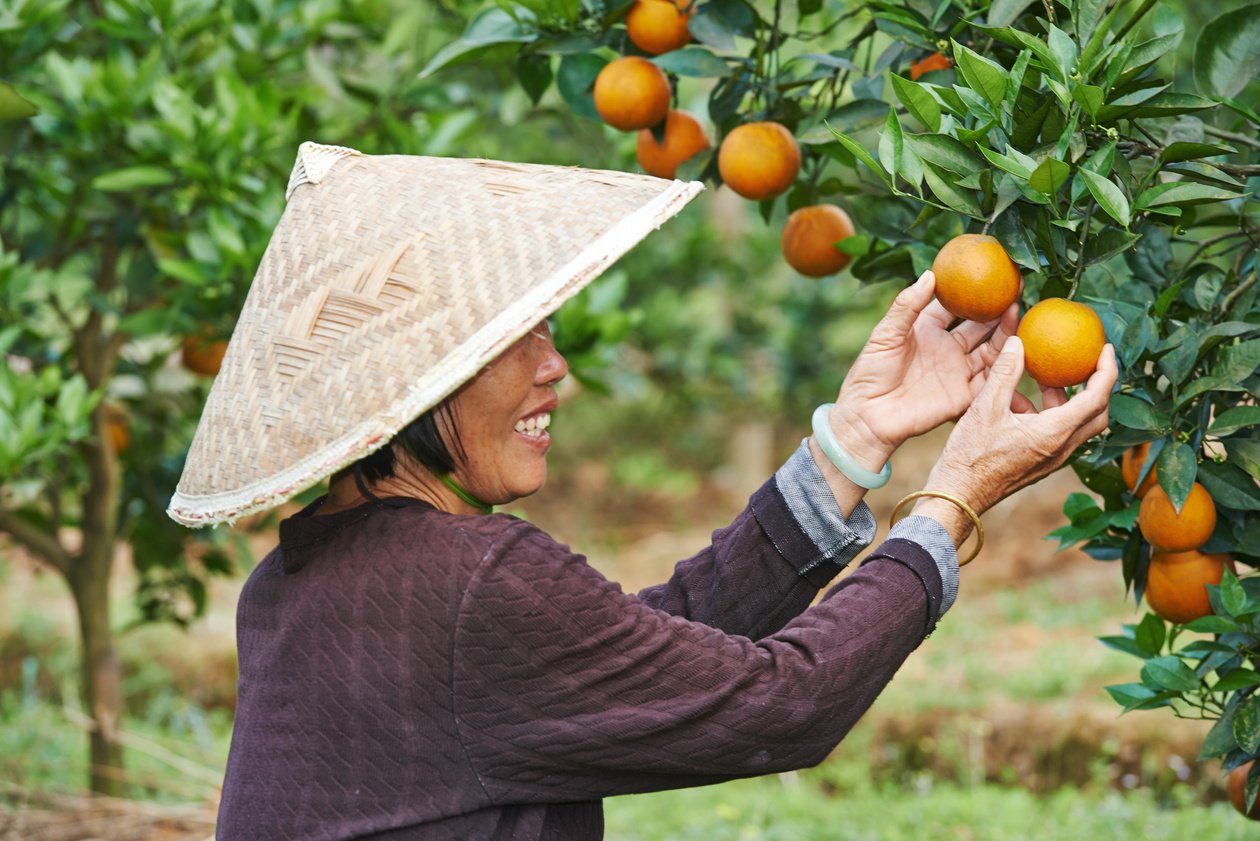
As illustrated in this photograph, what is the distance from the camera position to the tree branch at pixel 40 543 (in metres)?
3.03

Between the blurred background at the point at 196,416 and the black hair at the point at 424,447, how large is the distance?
26.6 inches

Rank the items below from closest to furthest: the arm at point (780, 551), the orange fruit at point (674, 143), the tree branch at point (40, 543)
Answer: the arm at point (780, 551) < the orange fruit at point (674, 143) < the tree branch at point (40, 543)

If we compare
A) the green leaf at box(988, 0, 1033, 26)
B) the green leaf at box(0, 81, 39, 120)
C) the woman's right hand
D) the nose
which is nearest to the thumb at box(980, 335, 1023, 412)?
the woman's right hand

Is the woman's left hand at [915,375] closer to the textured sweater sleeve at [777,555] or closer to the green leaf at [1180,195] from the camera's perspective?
the textured sweater sleeve at [777,555]

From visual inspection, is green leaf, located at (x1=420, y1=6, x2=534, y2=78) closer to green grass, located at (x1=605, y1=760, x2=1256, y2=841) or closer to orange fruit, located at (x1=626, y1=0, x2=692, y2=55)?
orange fruit, located at (x1=626, y1=0, x2=692, y2=55)

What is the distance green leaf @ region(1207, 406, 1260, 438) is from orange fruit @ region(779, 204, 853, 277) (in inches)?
22.5

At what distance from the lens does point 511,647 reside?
121cm

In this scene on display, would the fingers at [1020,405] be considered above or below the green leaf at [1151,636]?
above

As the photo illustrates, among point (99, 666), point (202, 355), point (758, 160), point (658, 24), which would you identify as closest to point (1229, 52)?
point (758, 160)

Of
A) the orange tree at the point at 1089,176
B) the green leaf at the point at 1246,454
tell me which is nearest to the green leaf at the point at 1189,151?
the orange tree at the point at 1089,176

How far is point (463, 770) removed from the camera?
1254 millimetres

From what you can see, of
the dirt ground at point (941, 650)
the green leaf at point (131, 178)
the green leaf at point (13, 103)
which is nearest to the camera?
the green leaf at point (13, 103)

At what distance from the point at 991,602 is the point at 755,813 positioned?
2873mm

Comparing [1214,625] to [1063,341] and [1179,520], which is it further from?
[1063,341]
